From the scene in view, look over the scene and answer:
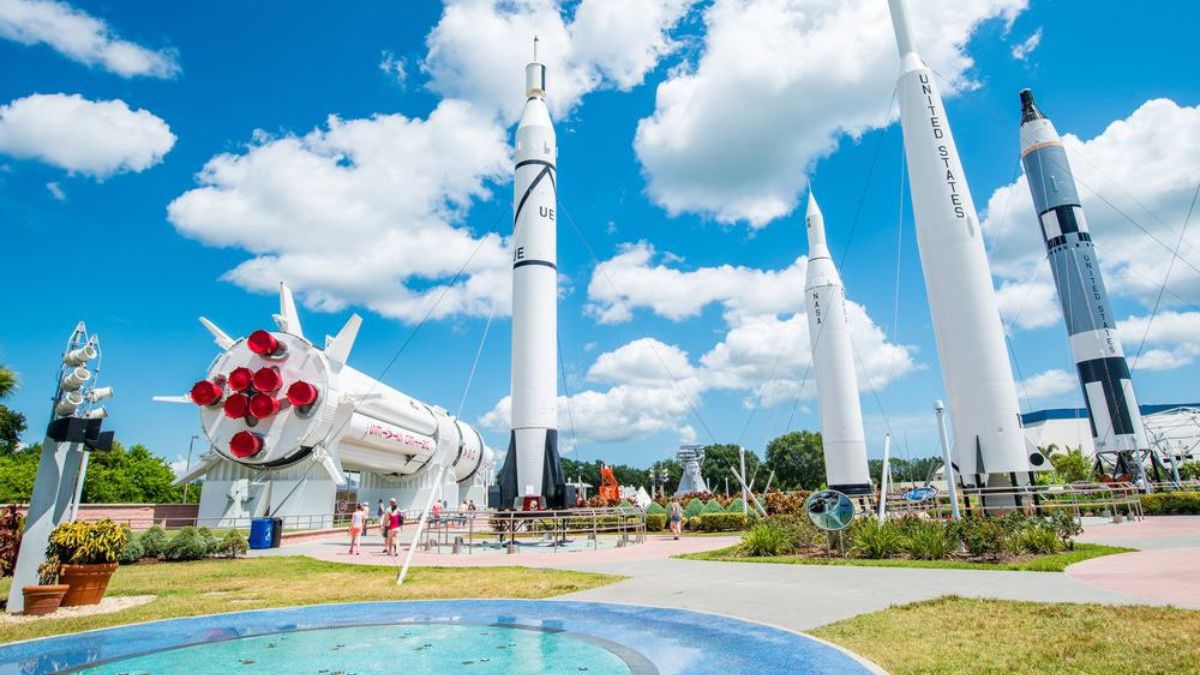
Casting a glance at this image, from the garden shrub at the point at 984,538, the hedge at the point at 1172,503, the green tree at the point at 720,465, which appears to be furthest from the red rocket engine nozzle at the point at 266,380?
the green tree at the point at 720,465

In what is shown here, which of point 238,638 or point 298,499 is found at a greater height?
point 298,499

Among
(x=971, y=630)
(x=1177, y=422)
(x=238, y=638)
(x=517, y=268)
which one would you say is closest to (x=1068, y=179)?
(x=517, y=268)

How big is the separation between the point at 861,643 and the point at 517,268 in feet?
64.6

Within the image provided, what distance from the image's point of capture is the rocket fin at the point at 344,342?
29469 mm

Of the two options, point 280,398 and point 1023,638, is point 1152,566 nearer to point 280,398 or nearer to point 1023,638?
point 1023,638

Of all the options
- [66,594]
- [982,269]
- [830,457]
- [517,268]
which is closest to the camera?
[66,594]

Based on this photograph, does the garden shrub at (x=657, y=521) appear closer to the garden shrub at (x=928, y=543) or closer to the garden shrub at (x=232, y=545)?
the garden shrub at (x=928, y=543)

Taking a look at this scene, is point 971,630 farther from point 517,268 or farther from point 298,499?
point 298,499

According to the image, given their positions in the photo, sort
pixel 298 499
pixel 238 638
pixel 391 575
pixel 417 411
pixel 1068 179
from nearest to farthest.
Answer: pixel 238 638, pixel 391 575, pixel 298 499, pixel 1068 179, pixel 417 411

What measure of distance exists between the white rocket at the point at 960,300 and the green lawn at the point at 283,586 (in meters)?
12.3

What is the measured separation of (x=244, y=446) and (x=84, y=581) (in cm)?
1892

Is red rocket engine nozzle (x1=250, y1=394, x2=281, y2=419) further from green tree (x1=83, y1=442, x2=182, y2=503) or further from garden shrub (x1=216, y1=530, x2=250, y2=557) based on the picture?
green tree (x1=83, y1=442, x2=182, y2=503)

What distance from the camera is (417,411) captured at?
39938 mm

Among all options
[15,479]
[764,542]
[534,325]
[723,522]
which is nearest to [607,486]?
[723,522]
